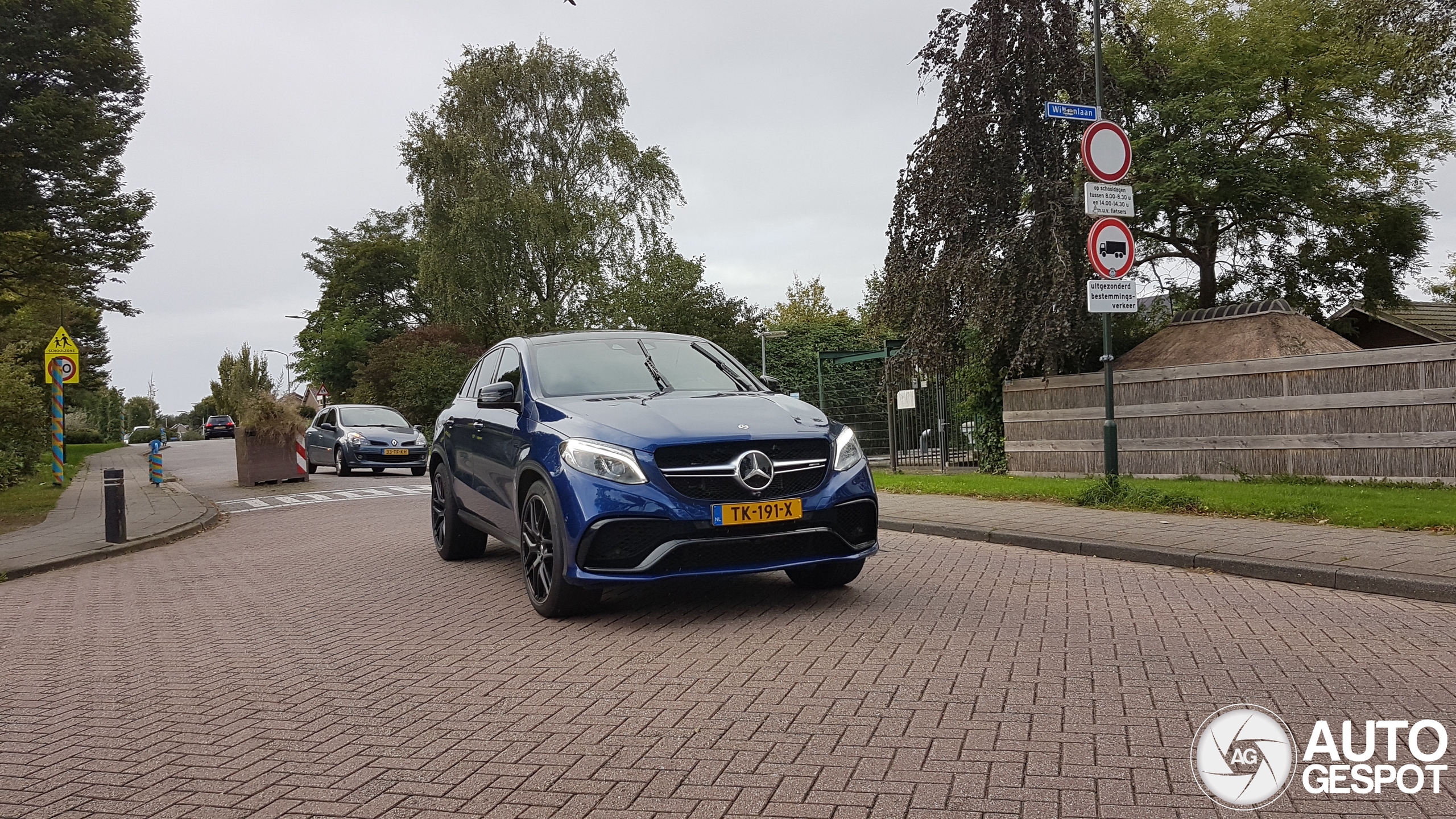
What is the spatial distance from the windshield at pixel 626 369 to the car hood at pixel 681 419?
277 mm

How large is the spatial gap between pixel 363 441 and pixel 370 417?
1204 mm

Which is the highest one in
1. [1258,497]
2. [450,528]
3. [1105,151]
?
[1105,151]

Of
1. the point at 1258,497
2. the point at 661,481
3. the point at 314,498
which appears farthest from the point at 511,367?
the point at 314,498

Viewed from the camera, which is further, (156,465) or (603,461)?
(156,465)

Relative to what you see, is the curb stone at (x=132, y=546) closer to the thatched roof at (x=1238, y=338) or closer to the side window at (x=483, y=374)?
the side window at (x=483, y=374)

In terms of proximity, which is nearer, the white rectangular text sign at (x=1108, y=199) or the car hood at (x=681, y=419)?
the car hood at (x=681, y=419)

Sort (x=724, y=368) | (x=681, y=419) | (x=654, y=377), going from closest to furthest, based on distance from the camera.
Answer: (x=681, y=419) → (x=654, y=377) → (x=724, y=368)

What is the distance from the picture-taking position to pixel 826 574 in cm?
671

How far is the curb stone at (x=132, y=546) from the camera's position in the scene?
1013 centimetres

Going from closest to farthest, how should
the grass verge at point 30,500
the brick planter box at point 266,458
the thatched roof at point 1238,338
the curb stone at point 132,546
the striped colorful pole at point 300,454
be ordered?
the curb stone at point 132,546, the grass verge at point 30,500, the thatched roof at point 1238,338, the brick planter box at point 266,458, the striped colorful pole at point 300,454

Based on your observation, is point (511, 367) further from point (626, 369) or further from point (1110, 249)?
point (1110, 249)

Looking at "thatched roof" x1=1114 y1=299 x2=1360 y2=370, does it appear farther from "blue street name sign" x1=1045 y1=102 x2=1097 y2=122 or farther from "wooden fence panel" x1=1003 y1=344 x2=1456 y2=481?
"blue street name sign" x1=1045 y1=102 x2=1097 y2=122

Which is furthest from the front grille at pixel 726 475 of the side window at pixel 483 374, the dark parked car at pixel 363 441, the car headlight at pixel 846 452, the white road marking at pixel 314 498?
the dark parked car at pixel 363 441

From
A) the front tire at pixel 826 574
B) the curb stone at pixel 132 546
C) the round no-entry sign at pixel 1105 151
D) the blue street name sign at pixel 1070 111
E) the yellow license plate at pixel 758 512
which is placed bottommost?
the curb stone at pixel 132 546
